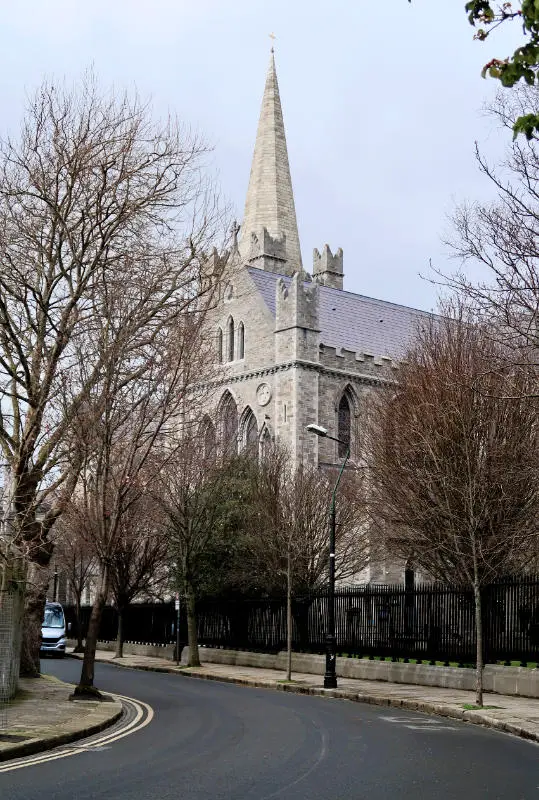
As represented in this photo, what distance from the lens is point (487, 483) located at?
26.7 m

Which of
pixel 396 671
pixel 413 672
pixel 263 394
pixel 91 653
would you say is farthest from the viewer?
pixel 263 394

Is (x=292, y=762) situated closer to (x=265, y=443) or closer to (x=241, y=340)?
(x=265, y=443)

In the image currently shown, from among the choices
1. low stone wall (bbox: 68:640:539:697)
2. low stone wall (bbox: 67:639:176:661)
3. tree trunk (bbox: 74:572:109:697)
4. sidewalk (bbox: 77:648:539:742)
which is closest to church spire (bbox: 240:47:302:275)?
low stone wall (bbox: 67:639:176:661)

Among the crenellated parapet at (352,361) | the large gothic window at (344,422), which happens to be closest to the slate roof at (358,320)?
the crenellated parapet at (352,361)

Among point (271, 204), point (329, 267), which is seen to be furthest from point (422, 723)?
point (329, 267)

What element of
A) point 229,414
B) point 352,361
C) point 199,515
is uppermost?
point 352,361

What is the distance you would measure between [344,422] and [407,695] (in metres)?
33.6

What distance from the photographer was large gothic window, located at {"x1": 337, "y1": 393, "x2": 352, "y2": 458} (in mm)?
54312

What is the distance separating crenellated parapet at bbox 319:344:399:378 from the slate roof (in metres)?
1.04

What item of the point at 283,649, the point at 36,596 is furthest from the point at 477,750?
the point at 283,649

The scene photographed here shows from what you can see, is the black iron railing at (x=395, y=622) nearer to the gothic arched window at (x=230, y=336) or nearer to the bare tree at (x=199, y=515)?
the bare tree at (x=199, y=515)

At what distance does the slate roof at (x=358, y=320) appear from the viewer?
2330 inches

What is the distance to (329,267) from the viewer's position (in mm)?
80875

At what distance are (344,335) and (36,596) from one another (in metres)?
39.2
